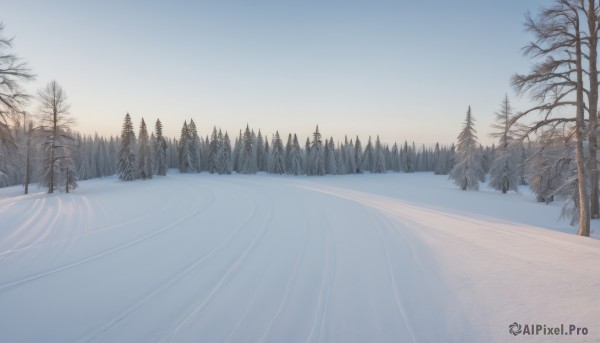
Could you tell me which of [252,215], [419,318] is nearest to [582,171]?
[419,318]

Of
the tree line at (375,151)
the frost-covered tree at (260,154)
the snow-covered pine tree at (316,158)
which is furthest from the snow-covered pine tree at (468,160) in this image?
the frost-covered tree at (260,154)

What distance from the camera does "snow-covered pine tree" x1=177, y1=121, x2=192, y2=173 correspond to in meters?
73.4

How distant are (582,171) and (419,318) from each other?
10.2 metres

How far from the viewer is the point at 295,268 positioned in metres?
7.09

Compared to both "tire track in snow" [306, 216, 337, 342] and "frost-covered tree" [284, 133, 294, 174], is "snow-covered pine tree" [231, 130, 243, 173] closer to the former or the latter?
"frost-covered tree" [284, 133, 294, 174]

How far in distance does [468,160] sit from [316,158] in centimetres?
4236

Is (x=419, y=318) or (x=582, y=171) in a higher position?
(x=582, y=171)

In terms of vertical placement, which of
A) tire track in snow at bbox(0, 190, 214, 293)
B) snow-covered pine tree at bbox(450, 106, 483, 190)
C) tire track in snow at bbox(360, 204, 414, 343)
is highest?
snow-covered pine tree at bbox(450, 106, 483, 190)

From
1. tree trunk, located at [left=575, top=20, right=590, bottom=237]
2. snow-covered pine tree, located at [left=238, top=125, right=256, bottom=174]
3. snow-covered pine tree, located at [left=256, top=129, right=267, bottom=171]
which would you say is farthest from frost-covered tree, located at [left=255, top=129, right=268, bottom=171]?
tree trunk, located at [left=575, top=20, right=590, bottom=237]

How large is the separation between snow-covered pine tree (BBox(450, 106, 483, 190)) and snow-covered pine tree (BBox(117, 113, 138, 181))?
55692 millimetres

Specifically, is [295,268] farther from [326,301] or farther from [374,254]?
[374,254]

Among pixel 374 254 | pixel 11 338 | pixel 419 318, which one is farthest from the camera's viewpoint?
pixel 374 254

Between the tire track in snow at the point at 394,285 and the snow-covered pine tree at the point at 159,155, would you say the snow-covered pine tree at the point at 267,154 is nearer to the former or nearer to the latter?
the snow-covered pine tree at the point at 159,155

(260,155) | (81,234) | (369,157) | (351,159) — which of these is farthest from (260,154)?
(81,234)
